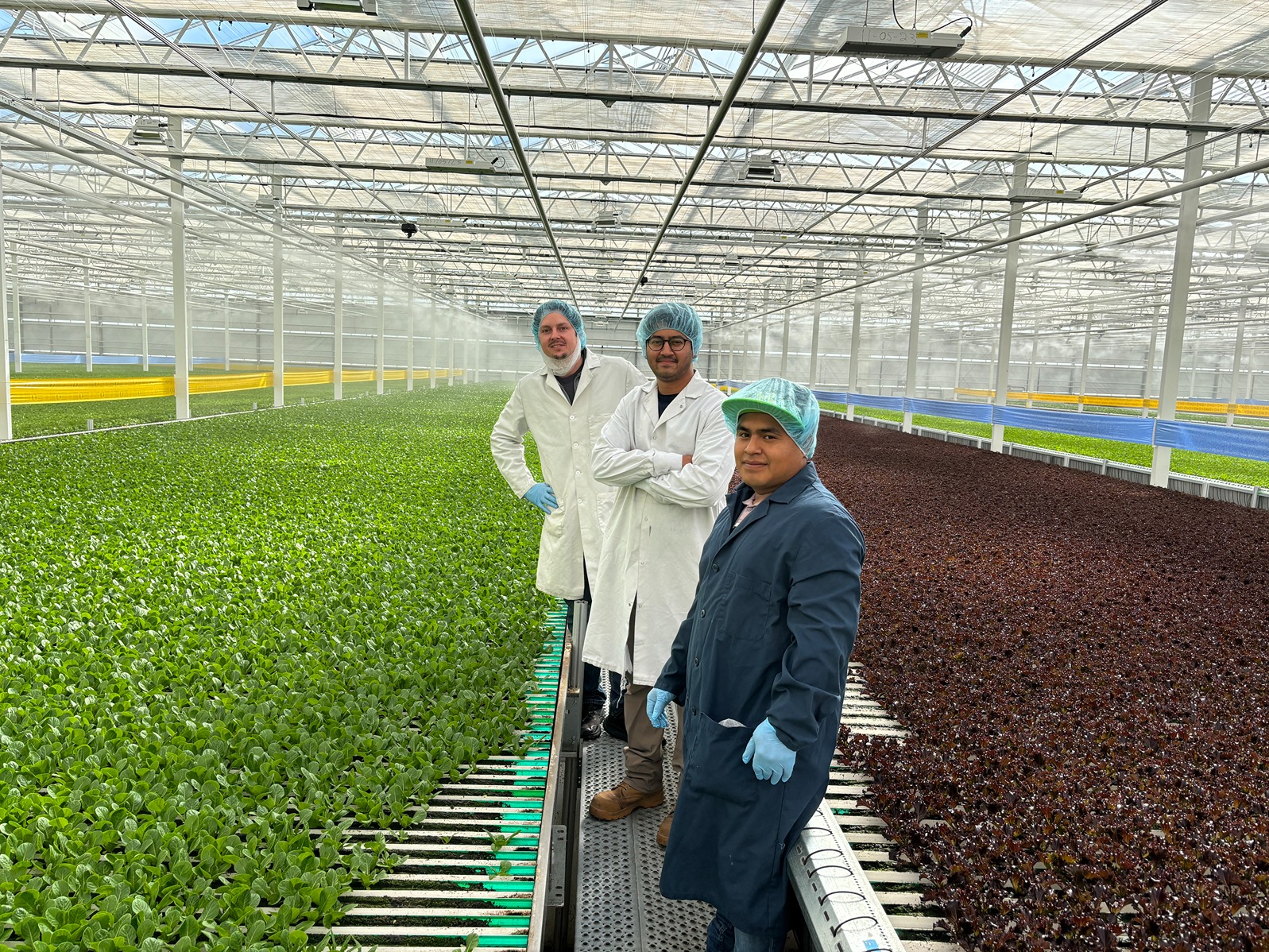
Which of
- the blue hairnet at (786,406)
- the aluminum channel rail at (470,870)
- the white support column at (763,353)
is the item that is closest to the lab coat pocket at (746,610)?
the blue hairnet at (786,406)

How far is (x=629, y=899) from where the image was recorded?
3.32m

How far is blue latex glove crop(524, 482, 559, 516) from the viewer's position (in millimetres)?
4427

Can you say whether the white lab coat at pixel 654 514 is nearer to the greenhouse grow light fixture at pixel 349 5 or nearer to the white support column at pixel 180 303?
the greenhouse grow light fixture at pixel 349 5

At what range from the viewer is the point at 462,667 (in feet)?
15.1

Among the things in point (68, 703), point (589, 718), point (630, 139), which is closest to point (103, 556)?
point (68, 703)

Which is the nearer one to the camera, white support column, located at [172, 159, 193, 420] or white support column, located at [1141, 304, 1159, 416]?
white support column, located at [172, 159, 193, 420]

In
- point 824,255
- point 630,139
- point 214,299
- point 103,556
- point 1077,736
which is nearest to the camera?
point 1077,736

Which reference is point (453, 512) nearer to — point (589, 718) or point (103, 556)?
point (103, 556)

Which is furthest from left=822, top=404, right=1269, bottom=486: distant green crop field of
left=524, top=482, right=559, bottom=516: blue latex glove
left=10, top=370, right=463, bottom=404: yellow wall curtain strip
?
left=10, top=370, right=463, bottom=404: yellow wall curtain strip

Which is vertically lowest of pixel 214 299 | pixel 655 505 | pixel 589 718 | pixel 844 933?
pixel 589 718

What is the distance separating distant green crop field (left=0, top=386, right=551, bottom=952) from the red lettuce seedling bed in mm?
2041

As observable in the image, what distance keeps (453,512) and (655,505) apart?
6.30 m

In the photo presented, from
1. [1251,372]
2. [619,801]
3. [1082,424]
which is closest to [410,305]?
[1082,424]

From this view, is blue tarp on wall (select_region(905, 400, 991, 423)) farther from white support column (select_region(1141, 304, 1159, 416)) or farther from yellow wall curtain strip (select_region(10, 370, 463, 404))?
yellow wall curtain strip (select_region(10, 370, 463, 404))
